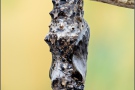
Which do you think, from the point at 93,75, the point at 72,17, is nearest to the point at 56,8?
the point at 72,17

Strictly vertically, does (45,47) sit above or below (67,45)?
below

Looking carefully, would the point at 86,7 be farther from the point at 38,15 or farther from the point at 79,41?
the point at 79,41

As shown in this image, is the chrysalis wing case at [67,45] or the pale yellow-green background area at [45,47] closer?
the chrysalis wing case at [67,45]

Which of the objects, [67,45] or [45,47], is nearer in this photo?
[67,45]

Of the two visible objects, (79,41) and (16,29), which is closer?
(79,41)
